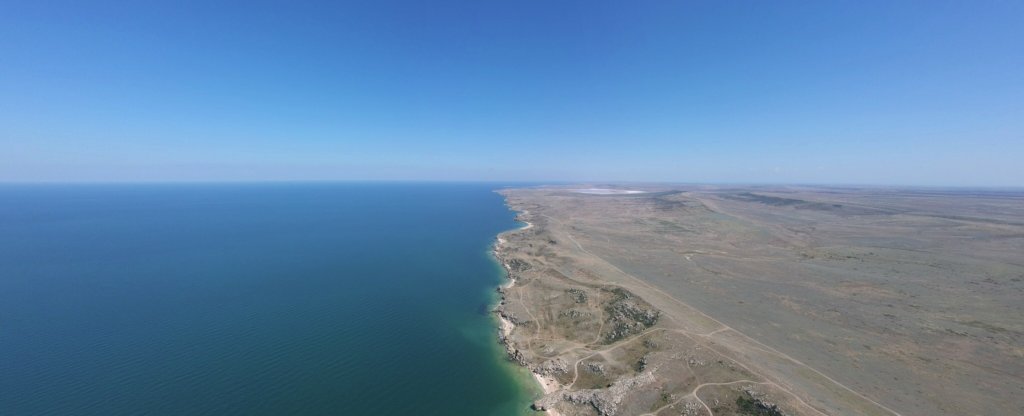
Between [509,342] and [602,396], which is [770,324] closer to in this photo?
[602,396]

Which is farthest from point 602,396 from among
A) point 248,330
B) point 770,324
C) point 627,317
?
point 248,330

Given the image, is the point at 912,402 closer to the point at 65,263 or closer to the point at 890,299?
the point at 890,299

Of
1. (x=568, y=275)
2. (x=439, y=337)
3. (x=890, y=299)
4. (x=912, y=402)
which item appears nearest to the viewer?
(x=912, y=402)

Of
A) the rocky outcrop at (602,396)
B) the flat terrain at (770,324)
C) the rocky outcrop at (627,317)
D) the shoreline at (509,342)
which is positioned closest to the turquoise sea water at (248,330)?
the shoreline at (509,342)

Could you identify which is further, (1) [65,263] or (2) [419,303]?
(1) [65,263]

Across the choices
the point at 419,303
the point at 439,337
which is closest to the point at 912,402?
the point at 439,337

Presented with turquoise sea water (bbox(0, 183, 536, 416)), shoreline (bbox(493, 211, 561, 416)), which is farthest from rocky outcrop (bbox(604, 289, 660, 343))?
turquoise sea water (bbox(0, 183, 536, 416))

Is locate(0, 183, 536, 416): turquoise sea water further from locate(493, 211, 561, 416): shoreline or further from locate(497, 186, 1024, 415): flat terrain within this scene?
locate(497, 186, 1024, 415): flat terrain

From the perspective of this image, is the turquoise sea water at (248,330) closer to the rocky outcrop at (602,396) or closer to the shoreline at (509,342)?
the shoreline at (509,342)
